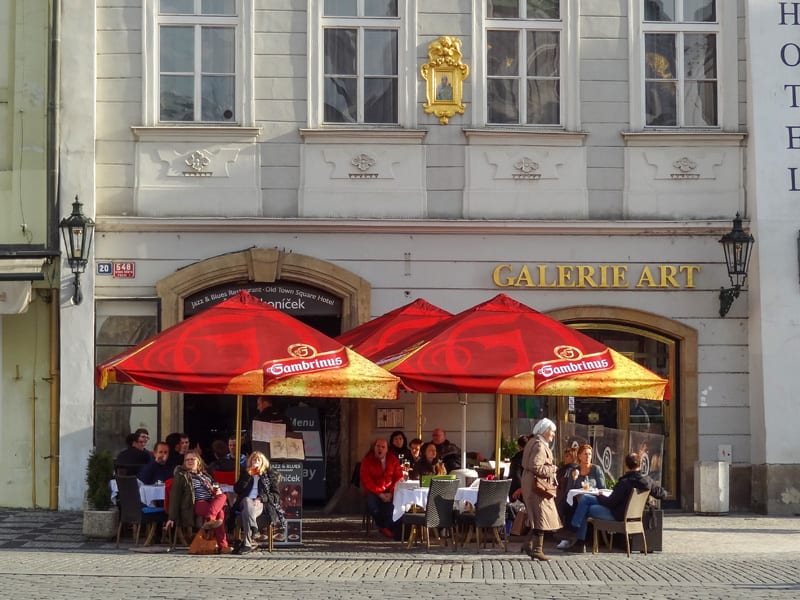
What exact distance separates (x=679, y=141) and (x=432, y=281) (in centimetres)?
368

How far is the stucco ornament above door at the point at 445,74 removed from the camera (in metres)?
18.8

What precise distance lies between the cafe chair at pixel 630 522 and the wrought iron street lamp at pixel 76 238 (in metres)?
7.28

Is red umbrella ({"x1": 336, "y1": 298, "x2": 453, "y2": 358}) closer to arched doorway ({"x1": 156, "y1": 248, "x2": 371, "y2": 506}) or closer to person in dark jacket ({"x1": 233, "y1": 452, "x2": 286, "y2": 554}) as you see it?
arched doorway ({"x1": 156, "y1": 248, "x2": 371, "y2": 506})

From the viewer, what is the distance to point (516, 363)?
14914 millimetres

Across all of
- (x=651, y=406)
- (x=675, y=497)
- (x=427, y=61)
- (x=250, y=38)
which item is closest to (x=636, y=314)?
(x=651, y=406)

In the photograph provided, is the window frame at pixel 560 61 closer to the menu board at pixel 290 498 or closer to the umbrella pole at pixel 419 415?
the umbrella pole at pixel 419 415

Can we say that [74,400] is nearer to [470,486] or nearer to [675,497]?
[470,486]

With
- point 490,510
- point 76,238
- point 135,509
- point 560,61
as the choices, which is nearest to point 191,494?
point 135,509

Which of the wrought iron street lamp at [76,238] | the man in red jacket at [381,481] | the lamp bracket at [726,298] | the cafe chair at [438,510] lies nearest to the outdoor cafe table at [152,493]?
the man in red jacket at [381,481]

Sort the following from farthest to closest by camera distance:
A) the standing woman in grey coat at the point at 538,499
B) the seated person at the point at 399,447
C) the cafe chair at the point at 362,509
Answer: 1. the seated person at the point at 399,447
2. the cafe chair at the point at 362,509
3. the standing woman in grey coat at the point at 538,499

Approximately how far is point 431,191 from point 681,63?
3744 millimetres

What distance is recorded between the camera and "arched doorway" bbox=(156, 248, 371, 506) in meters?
18.5

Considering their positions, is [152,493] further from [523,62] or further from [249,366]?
[523,62]

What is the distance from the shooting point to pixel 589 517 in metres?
15.1
